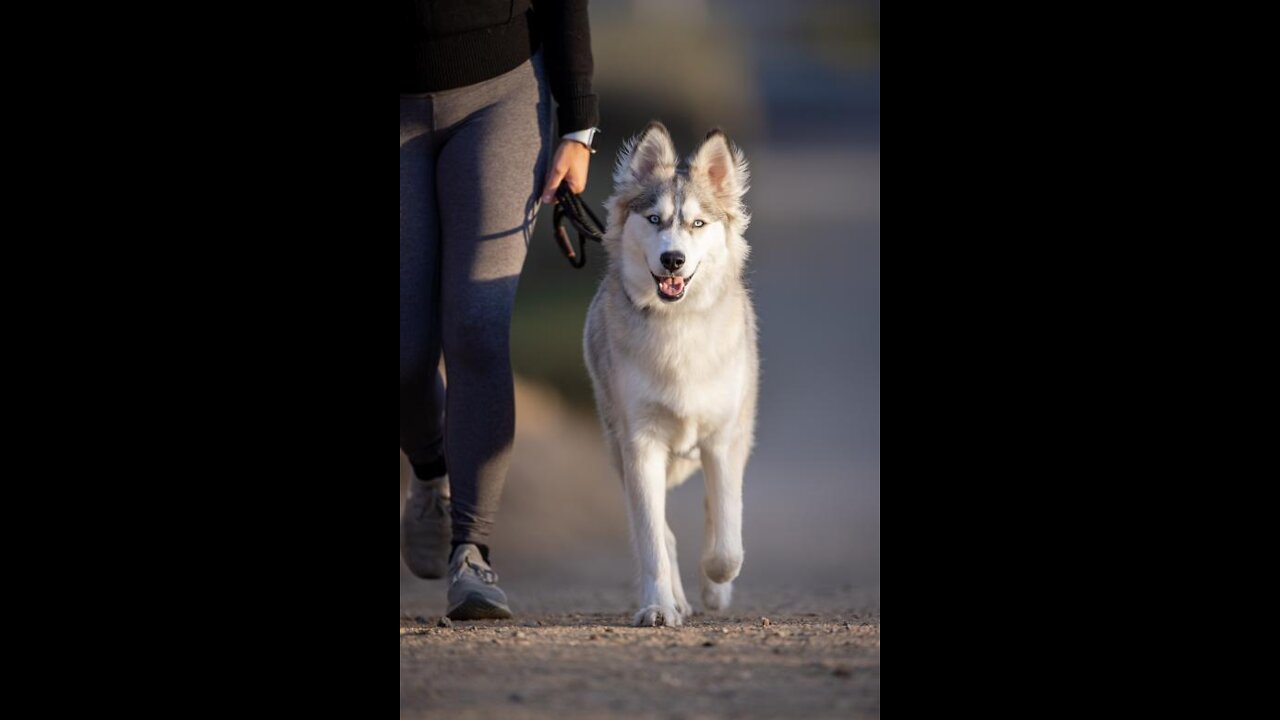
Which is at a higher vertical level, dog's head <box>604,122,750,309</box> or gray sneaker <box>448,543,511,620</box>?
dog's head <box>604,122,750,309</box>

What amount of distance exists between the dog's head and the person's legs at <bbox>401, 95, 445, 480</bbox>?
0.73 metres

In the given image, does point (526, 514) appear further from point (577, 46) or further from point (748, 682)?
point (748, 682)

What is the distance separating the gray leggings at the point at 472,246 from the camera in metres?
3.77

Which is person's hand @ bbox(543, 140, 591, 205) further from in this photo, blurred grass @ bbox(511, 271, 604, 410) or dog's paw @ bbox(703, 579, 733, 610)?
blurred grass @ bbox(511, 271, 604, 410)

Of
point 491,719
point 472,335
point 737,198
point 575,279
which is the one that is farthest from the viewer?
point 575,279

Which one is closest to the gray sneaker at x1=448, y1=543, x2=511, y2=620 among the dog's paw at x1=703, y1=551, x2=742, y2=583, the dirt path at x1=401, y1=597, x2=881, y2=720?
the dirt path at x1=401, y1=597, x2=881, y2=720

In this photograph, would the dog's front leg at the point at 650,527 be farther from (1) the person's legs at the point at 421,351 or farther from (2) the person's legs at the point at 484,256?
(1) the person's legs at the point at 421,351

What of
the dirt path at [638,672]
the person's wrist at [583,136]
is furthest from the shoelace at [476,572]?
the person's wrist at [583,136]

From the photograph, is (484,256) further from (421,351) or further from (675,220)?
(675,220)

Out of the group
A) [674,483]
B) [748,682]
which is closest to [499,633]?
[748,682]

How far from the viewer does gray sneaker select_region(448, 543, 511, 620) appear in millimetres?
3830

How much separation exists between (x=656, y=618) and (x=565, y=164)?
147 cm

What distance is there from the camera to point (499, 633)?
354 cm

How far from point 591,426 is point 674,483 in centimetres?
347
